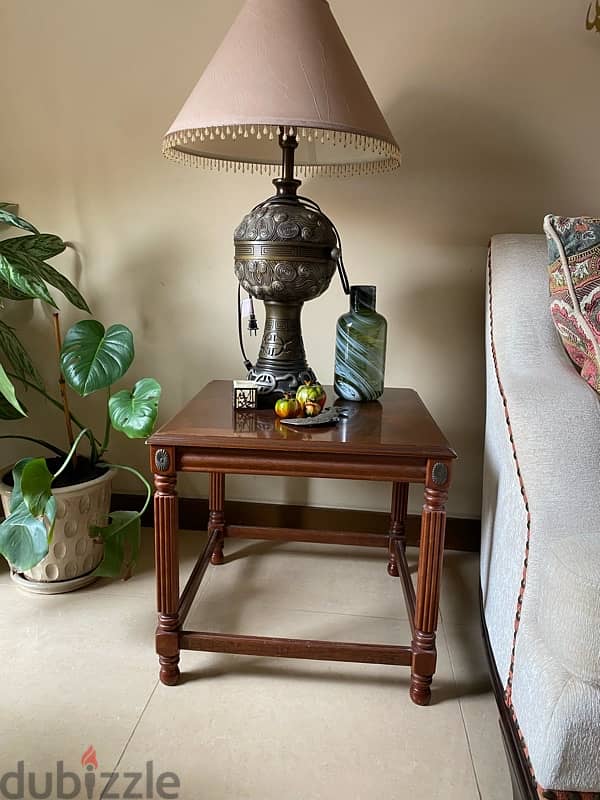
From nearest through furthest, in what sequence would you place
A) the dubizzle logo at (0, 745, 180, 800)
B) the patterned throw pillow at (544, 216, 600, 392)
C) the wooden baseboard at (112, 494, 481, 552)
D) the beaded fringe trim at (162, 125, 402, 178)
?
the dubizzle logo at (0, 745, 180, 800) → the patterned throw pillow at (544, 216, 600, 392) → the beaded fringe trim at (162, 125, 402, 178) → the wooden baseboard at (112, 494, 481, 552)

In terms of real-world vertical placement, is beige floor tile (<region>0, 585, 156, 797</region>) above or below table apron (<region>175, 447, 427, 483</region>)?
below

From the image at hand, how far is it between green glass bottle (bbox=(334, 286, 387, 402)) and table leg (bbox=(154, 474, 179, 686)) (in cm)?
43

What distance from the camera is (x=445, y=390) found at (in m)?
1.52

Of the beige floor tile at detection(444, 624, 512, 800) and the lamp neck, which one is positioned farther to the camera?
the lamp neck

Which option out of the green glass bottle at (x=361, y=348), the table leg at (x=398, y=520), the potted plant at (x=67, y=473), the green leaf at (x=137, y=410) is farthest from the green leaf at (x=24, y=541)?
the table leg at (x=398, y=520)

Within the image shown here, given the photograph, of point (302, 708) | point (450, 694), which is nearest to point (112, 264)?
point (302, 708)

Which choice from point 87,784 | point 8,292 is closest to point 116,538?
point 87,784

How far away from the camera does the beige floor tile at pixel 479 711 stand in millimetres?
880

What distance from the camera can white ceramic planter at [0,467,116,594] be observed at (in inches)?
51.8

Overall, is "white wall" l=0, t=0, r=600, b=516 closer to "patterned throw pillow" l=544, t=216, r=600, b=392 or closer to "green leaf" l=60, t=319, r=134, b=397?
"green leaf" l=60, t=319, r=134, b=397

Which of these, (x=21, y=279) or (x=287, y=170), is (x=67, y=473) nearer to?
(x=21, y=279)

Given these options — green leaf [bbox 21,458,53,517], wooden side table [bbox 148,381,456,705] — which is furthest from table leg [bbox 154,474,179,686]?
green leaf [bbox 21,458,53,517]

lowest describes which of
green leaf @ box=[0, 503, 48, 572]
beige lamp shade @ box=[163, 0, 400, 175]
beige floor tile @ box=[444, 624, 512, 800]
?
beige floor tile @ box=[444, 624, 512, 800]

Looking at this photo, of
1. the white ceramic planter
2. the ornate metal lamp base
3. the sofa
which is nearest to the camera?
the sofa
